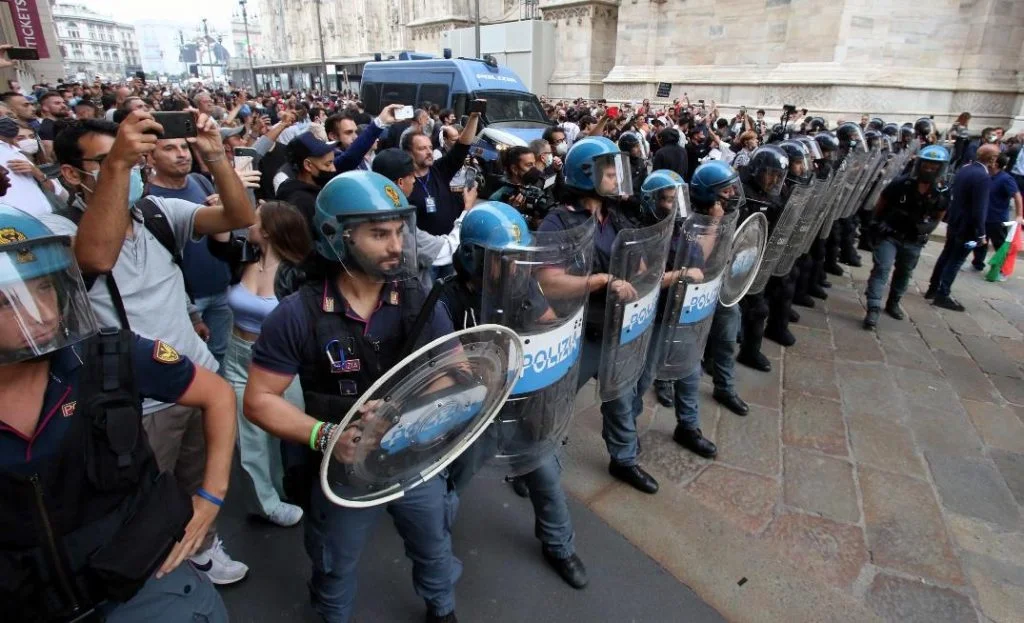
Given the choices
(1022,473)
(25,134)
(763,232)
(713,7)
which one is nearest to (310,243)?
(763,232)

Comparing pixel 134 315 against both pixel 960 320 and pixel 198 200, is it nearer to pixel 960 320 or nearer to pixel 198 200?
pixel 198 200

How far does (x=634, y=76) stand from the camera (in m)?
19.9

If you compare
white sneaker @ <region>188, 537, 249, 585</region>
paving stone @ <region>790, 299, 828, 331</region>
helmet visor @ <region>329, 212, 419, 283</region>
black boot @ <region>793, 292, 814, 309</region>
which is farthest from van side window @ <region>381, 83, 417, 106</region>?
helmet visor @ <region>329, 212, 419, 283</region>

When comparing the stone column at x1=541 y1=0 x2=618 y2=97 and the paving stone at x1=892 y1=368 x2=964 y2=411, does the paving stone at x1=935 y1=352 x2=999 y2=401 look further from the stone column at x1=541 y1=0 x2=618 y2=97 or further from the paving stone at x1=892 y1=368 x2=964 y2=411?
the stone column at x1=541 y1=0 x2=618 y2=97

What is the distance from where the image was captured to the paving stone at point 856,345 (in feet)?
15.8

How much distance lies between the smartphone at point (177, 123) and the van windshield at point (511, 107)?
8.95 meters

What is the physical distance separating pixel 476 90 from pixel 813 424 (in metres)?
8.97

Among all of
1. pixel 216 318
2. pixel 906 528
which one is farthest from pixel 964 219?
pixel 216 318

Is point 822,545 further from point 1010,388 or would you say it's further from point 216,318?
point 216,318

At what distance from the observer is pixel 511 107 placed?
10.9 meters

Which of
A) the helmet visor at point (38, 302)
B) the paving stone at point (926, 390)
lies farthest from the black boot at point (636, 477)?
the helmet visor at point (38, 302)

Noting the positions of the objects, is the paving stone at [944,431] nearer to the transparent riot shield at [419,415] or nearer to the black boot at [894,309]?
the black boot at [894,309]

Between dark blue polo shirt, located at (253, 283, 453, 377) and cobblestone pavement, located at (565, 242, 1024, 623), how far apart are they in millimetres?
1606

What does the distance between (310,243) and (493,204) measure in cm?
81
